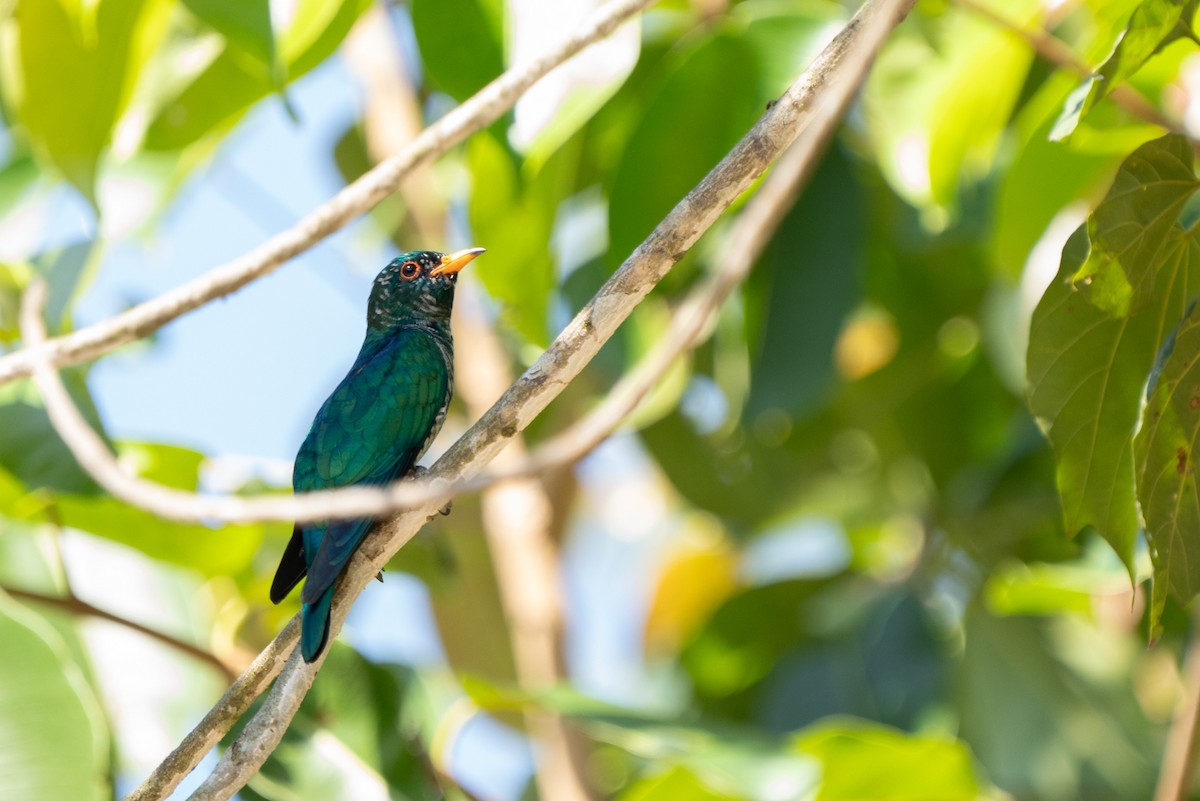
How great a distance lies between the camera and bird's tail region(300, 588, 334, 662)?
2439 millimetres

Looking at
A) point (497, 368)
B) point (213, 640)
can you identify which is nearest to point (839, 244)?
point (497, 368)

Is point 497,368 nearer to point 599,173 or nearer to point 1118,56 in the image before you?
point 599,173

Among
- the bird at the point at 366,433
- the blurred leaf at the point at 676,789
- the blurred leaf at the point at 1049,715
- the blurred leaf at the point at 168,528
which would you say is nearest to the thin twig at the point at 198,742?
the bird at the point at 366,433

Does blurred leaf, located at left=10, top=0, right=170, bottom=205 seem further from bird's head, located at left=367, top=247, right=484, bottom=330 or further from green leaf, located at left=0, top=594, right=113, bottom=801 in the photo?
green leaf, located at left=0, top=594, right=113, bottom=801

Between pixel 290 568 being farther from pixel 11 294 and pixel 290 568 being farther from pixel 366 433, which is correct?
pixel 11 294

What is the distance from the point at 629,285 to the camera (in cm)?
231

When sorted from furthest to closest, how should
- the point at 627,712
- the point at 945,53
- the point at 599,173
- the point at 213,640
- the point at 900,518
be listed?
1. the point at 900,518
2. the point at 599,173
3. the point at 213,640
4. the point at 945,53
5. the point at 627,712

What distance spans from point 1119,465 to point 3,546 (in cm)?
316

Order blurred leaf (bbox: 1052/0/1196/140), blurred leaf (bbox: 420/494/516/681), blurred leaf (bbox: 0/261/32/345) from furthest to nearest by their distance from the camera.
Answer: blurred leaf (bbox: 420/494/516/681), blurred leaf (bbox: 0/261/32/345), blurred leaf (bbox: 1052/0/1196/140)

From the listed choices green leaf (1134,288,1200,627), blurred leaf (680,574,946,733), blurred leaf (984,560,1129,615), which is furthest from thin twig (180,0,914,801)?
blurred leaf (680,574,946,733)

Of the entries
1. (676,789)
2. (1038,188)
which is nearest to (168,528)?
(676,789)

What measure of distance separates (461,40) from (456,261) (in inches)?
32.5

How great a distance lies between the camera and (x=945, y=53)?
3965mm

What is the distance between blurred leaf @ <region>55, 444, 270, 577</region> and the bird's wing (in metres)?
0.63
